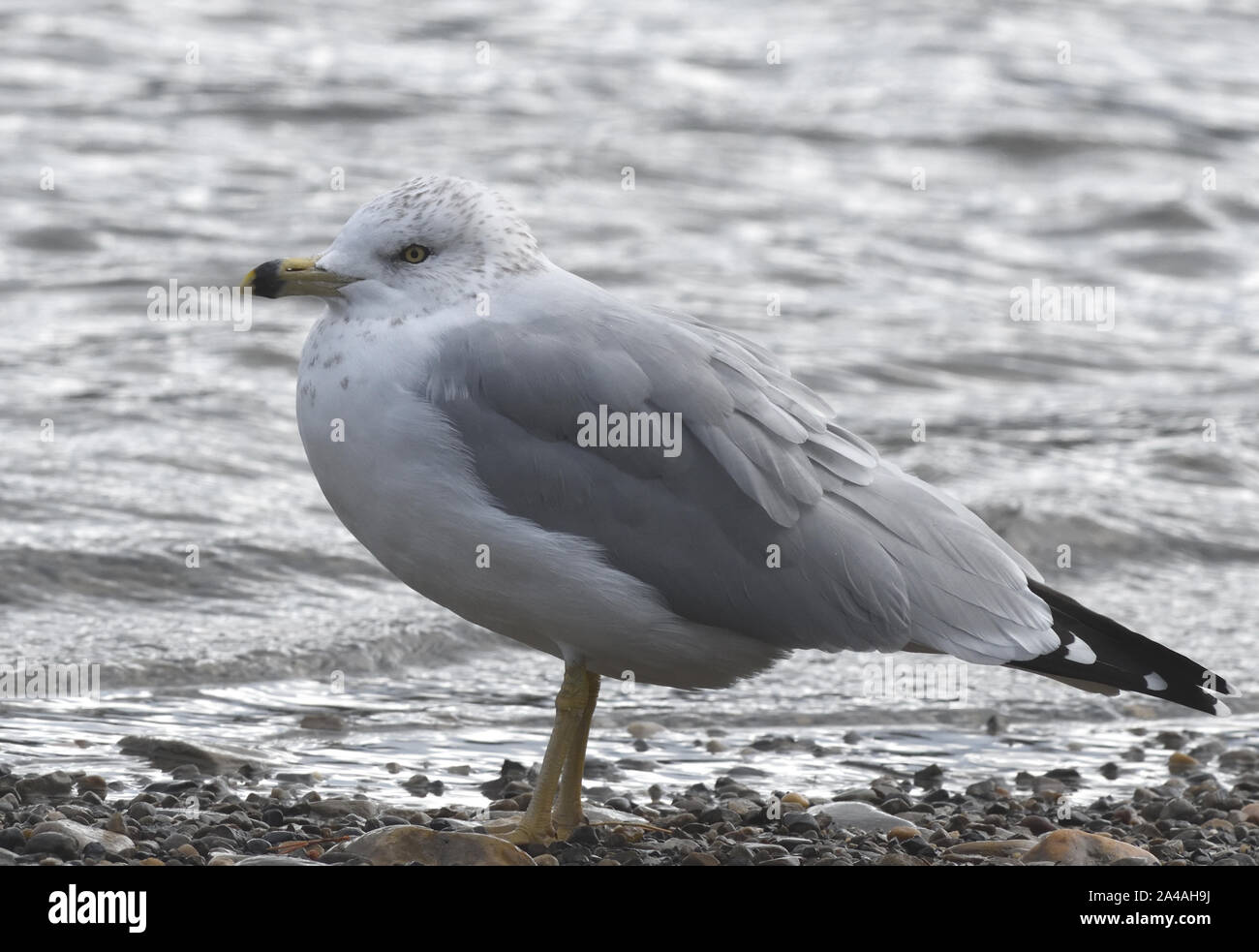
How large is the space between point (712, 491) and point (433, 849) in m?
1.12

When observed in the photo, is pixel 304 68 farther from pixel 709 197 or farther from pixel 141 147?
pixel 709 197

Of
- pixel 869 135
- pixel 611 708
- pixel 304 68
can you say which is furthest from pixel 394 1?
pixel 611 708

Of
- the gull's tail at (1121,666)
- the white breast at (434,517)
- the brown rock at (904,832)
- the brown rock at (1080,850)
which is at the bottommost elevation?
the brown rock at (904,832)

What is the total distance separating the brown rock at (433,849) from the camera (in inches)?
179

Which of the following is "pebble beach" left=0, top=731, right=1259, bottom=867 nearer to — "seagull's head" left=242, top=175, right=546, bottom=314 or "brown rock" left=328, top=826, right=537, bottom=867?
"brown rock" left=328, top=826, right=537, bottom=867

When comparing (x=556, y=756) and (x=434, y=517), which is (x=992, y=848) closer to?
(x=556, y=756)

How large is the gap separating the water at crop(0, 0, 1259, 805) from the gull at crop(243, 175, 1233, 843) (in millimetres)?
1205

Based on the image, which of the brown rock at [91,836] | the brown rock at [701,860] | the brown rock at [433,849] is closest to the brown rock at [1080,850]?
the brown rock at [701,860]

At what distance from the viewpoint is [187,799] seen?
5215 millimetres

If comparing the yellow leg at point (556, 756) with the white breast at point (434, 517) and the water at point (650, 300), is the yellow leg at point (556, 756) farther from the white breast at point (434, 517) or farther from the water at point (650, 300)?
the water at point (650, 300)

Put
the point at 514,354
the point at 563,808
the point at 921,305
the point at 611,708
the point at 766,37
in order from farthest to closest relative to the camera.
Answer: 1. the point at 766,37
2. the point at 921,305
3. the point at 611,708
4. the point at 563,808
5. the point at 514,354

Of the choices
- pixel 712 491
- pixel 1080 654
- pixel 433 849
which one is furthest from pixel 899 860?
pixel 433 849

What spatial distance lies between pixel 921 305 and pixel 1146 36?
12.3 m

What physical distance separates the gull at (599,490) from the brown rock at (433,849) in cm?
26
